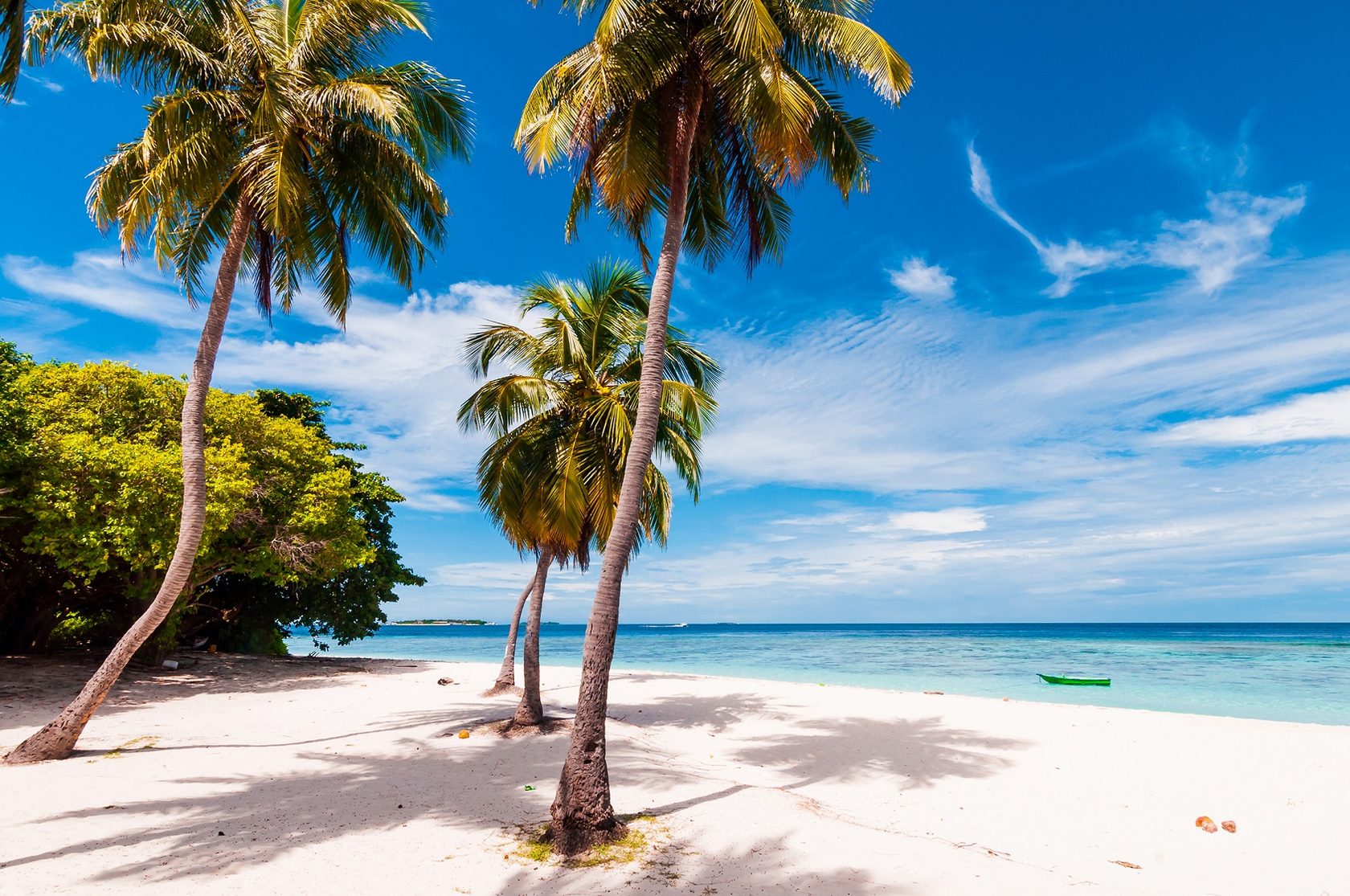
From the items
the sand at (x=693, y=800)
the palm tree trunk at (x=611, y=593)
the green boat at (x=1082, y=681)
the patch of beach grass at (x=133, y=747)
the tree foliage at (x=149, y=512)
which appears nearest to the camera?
the sand at (x=693, y=800)

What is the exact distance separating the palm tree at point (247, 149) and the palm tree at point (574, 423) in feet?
8.60

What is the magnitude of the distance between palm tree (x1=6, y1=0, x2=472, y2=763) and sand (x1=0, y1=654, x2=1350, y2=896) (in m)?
2.84

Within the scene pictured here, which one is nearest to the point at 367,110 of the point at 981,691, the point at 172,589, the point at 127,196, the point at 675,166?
the point at 127,196

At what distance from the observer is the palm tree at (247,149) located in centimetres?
890

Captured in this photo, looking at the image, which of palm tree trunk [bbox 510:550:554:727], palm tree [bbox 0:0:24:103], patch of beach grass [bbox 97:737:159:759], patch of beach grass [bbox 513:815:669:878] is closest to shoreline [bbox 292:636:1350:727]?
palm tree trunk [bbox 510:550:554:727]

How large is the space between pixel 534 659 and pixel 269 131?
889 cm

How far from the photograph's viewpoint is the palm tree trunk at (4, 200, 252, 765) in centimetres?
860

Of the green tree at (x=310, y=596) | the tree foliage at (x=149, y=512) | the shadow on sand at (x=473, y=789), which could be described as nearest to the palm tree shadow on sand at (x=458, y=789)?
the shadow on sand at (x=473, y=789)

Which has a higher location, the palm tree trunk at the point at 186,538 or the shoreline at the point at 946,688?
the palm tree trunk at the point at 186,538

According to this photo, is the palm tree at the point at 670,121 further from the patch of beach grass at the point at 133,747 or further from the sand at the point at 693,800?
the patch of beach grass at the point at 133,747

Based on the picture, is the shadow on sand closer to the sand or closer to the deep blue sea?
the sand

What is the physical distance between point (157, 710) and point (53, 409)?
698cm

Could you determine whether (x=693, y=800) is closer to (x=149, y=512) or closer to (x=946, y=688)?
(x=149, y=512)

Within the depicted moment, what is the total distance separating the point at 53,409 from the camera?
14367 mm
